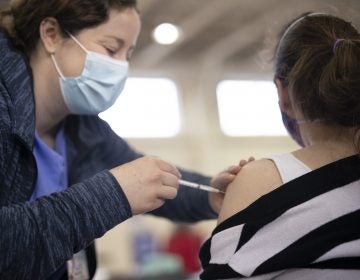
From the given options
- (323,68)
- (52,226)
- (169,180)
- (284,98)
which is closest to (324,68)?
(323,68)

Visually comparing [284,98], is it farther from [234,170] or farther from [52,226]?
[52,226]

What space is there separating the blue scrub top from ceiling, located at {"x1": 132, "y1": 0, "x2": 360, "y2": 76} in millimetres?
1175

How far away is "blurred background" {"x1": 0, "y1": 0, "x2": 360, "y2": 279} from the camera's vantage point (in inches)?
133

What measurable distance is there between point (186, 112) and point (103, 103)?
12.1 ft

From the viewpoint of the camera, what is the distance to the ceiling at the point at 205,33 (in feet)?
9.47

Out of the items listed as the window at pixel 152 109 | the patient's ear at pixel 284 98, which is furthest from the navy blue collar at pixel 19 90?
the window at pixel 152 109

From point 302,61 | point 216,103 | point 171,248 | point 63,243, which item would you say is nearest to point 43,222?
point 63,243

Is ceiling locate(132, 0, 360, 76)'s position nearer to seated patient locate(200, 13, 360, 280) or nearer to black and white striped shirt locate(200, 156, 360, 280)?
seated patient locate(200, 13, 360, 280)

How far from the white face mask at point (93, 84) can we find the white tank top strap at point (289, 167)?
1.77 ft

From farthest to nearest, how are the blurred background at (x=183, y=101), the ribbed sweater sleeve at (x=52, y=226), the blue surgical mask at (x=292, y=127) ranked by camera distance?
1. the blurred background at (x=183, y=101)
2. the blue surgical mask at (x=292, y=127)
3. the ribbed sweater sleeve at (x=52, y=226)

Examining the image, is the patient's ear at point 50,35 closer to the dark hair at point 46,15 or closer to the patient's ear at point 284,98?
the dark hair at point 46,15

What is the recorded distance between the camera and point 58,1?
1118 millimetres

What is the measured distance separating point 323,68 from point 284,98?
0.46ft

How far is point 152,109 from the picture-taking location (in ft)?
13.6
